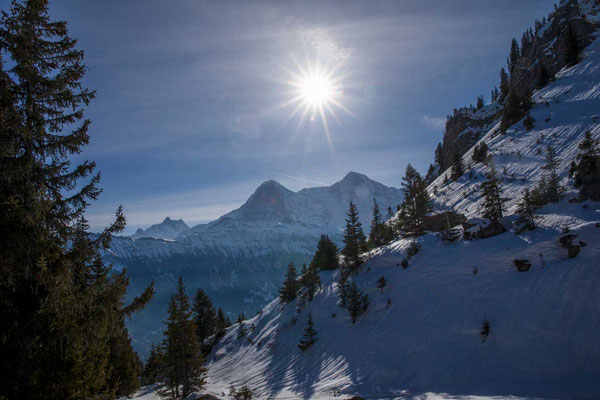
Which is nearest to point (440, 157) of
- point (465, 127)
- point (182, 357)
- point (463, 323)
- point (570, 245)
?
point (465, 127)

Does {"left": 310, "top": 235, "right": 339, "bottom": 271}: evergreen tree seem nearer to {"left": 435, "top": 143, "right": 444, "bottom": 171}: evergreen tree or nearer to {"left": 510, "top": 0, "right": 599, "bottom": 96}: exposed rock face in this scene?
{"left": 510, "top": 0, "right": 599, "bottom": 96}: exposed rock face

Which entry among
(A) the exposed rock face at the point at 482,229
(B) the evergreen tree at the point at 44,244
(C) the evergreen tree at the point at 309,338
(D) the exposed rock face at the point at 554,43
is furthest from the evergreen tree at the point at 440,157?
(B) the evergreen tree at the point at 44,244

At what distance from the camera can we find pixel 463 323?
67.7 feet

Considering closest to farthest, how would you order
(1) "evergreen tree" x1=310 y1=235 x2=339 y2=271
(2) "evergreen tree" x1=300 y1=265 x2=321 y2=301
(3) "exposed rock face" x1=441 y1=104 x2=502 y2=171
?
(2) "evergreen tree" x1=300 y1=265 x2=321 y2=301, (1) "evergreen tree" x1=310 y1=235 x2=339 y2=271, (3) "exposed rock face" x1=441 y1=104 x2=502 y2=171

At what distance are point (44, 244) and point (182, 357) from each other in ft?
74.6

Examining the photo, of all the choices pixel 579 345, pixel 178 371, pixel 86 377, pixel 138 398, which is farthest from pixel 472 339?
pixel 138 398

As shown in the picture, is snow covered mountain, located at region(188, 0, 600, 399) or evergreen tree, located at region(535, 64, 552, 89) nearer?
snow covered mountain, located at region(188, 0, 600, 399)

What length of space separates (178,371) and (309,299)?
60.0 ft

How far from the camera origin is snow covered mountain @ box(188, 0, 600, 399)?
16.1 metres

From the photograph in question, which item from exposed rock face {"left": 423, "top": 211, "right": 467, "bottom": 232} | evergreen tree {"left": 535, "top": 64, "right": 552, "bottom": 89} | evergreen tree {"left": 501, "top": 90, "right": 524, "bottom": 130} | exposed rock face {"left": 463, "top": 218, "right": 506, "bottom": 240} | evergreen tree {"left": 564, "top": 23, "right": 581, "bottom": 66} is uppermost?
evergreen tree {"left": 564, "top": 23, "right": 581, "bottom": 66}

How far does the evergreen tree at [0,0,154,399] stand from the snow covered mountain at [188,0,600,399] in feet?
53.0

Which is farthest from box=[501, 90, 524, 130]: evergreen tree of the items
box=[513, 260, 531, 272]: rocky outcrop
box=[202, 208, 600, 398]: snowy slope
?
box=[513, 260, 531, 272]: rocky outcrop

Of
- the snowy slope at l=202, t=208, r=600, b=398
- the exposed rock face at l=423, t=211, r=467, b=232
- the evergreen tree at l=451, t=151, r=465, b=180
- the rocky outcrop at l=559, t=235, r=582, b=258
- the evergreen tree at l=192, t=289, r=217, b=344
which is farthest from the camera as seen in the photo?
the evergreen tree at l=451, t=151, r=465, b=180

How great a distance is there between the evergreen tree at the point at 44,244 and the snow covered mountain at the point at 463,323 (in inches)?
636
